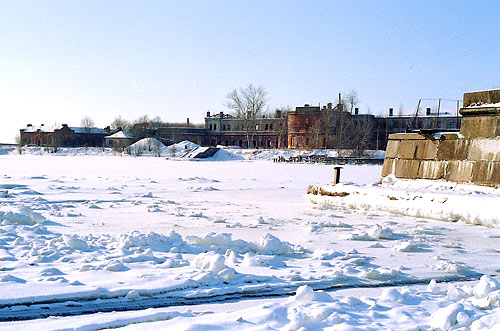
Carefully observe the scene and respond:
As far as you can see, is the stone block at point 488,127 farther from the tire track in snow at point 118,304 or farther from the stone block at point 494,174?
the tire track in snow at point 118,304

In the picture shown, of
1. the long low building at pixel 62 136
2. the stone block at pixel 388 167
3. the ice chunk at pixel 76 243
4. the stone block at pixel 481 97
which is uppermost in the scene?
the stone block at pixel 481 97

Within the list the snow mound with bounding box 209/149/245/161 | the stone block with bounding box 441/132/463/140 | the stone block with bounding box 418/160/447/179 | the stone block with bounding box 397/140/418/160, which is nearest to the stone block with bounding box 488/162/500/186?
the stone block with bounding box 441/132/463/140

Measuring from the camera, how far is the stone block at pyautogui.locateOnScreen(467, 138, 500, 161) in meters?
8.38

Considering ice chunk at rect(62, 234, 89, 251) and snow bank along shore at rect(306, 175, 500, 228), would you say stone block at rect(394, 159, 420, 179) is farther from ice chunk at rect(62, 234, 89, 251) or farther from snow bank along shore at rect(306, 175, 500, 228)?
ice chunk at rect(62, 234, 89, 251)

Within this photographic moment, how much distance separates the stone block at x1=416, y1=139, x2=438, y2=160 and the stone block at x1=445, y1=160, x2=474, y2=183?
1.50 ft

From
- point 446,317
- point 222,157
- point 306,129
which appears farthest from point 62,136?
point 446,317

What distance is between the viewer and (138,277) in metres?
4.18

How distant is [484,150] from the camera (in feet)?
28.2

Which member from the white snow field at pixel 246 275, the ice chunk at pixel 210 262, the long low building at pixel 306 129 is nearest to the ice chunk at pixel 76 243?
the white snow field at pixel 246 275

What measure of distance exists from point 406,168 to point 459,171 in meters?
1.37

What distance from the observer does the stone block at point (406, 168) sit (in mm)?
10080

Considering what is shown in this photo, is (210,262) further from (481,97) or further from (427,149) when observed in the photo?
(427,149)

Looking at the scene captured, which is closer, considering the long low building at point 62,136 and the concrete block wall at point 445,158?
the concrete block wall at point 445,158

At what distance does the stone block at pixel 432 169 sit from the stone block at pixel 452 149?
0.13 meters
